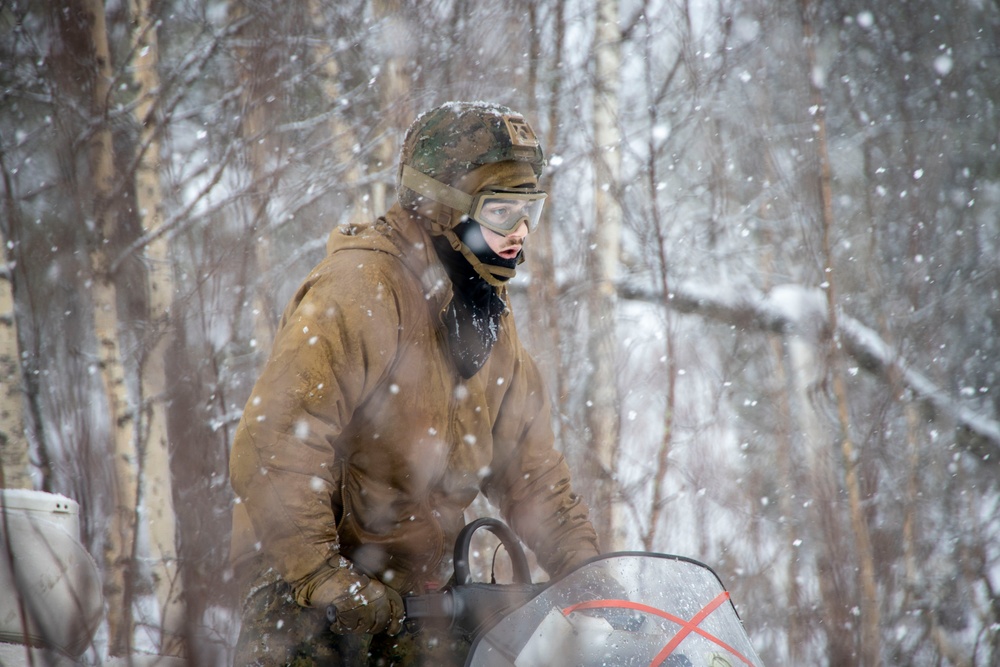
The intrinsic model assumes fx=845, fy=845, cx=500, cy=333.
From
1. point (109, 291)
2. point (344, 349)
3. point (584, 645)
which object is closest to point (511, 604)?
point (584, 645)

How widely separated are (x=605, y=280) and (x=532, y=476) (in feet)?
16.8

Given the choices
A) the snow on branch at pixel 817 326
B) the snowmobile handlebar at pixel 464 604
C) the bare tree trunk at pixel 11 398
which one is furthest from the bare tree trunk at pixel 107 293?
the snow on branch at pixel 817 326

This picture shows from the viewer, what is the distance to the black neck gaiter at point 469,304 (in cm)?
243

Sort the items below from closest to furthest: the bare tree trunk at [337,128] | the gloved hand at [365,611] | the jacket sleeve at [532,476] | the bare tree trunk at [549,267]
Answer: the gloved hand at [365,611]
the jacket sleeve at [532,476]
the bare tree trunk at [337,128]
the bare tree trunk at [549,267]

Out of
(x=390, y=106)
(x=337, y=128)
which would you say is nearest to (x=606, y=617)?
(x=390, y=106)

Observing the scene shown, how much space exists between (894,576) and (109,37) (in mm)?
7422

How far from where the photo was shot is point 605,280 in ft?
25.2

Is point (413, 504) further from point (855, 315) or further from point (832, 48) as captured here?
point (832, 48)

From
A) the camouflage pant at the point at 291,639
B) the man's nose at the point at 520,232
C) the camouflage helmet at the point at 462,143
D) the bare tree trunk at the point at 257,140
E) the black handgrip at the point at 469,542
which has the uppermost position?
the bare tree trunk at the point at 257,140

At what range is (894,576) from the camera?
→ 6.88 m

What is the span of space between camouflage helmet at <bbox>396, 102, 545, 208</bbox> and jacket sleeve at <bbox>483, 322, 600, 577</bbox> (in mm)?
583

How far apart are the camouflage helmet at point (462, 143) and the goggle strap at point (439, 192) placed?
2 cm

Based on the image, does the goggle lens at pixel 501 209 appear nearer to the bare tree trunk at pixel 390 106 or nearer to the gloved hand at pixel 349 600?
the gloved hand at pixel 349 600

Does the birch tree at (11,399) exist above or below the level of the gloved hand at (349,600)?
above
